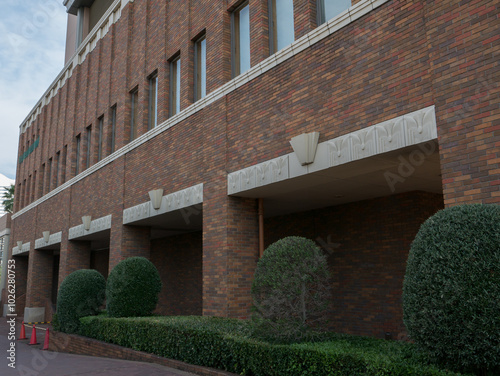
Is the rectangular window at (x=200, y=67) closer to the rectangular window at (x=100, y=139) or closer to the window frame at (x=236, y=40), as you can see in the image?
the window frame at (x=236, y=40)

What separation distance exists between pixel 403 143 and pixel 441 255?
2.65m

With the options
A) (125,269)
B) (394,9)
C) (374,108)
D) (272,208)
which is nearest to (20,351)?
(125,269)

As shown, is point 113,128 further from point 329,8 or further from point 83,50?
point 329,8

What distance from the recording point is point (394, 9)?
788 cm

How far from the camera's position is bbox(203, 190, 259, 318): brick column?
1090 centimetres

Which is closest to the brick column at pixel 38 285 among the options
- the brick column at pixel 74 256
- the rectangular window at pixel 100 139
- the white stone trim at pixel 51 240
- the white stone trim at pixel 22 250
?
the white stone trim at pixel 51 240

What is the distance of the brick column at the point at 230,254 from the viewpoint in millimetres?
10898

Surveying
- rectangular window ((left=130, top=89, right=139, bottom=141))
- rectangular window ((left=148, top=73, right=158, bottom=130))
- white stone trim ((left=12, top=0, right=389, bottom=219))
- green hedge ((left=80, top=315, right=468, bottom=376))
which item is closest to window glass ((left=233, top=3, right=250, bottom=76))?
white stone trim ((left=12, top=0, right=389, bottom=219))

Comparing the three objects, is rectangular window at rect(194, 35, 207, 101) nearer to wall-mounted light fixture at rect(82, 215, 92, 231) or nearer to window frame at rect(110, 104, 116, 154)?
window frame at rect(110, 104, 116, 154)

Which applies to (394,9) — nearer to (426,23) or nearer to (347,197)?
(426,23)

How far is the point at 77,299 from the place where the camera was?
571 inches

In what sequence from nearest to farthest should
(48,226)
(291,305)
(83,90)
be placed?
(291,305) < (83,90) < (48,226)

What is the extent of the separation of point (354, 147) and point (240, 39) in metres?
5.64

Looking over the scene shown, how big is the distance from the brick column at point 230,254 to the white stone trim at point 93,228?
7234 mm
